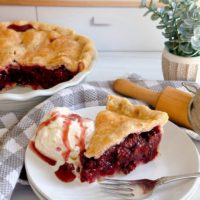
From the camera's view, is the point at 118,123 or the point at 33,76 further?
the point at 33,76

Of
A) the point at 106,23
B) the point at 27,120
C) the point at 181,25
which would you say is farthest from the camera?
the point at 106,23

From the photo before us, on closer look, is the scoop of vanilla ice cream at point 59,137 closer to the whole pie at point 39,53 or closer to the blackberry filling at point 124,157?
the blackberry filling at point 124,157

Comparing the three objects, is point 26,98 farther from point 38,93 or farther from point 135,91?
point 135,91

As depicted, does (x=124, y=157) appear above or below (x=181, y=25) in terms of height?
below

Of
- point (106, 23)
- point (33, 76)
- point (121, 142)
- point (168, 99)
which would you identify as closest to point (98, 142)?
point (121, 142)

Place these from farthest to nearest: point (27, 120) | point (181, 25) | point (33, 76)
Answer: point (33, 76), point (181, 25), point (27, 120)

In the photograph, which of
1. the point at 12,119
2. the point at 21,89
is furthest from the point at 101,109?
the point at 21,89

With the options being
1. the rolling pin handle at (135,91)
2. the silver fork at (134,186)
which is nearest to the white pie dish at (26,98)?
the rolling pin handle at (135,91)

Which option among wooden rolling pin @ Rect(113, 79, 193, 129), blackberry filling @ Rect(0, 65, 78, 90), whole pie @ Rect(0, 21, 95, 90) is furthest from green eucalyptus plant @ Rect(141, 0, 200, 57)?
blackberry filling @ Rect(0, 65, 78, 90)
